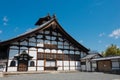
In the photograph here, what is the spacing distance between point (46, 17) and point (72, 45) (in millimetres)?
7919

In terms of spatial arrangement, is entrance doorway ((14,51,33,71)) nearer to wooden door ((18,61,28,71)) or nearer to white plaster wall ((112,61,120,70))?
wooden door ((18,61,28,71))

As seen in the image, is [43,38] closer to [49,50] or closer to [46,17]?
[49,50]

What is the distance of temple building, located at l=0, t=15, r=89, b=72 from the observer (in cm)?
1994

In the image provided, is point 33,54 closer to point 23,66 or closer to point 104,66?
point 23,66

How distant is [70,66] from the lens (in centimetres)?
2428

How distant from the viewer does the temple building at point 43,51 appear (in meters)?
19.9

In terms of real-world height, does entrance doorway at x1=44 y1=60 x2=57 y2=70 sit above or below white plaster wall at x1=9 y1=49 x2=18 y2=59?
below

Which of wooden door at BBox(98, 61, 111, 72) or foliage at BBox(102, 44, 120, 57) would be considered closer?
wooden door at BBox(98, 61, 111, 72)

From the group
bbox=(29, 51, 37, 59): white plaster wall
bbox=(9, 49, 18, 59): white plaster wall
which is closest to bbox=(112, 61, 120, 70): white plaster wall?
bbox=(29, 51, 37, 59): white plaster wall

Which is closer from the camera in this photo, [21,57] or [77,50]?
[21,57]

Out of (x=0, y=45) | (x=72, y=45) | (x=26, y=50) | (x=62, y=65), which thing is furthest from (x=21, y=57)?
(x=72, y=45)

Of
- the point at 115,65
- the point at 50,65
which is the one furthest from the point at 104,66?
the point at 50,65

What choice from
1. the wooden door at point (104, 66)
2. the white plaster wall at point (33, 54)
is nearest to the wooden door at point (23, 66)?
the white plaster wall at point (33, 54)

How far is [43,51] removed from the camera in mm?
22344
